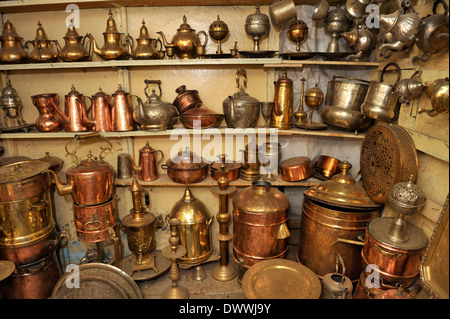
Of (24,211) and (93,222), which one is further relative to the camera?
(93,222)

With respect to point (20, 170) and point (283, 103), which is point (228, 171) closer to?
point (283, 103)

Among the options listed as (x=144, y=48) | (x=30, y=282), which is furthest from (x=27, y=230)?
(x=144, y=48)

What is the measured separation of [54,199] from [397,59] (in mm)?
3100

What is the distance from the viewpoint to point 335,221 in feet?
6.63

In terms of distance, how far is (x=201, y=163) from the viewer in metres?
2.46

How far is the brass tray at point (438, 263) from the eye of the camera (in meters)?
1.27

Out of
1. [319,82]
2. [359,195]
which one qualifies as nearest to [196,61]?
[319,82]

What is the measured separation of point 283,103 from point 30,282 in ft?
7.99

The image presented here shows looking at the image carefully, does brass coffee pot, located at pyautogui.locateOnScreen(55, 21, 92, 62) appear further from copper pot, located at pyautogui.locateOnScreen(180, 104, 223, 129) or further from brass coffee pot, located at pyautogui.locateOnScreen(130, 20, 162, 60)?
copper pot, located at pyautogui.locateOnScreen(180, 104, 223, 129)

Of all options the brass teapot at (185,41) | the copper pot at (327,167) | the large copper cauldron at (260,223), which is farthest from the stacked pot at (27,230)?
the copper pot at (327,167)

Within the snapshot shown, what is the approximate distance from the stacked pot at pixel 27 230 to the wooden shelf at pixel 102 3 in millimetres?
1237

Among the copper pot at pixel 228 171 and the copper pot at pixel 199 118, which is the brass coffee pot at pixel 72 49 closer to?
the copper pot at pixel 199 118
